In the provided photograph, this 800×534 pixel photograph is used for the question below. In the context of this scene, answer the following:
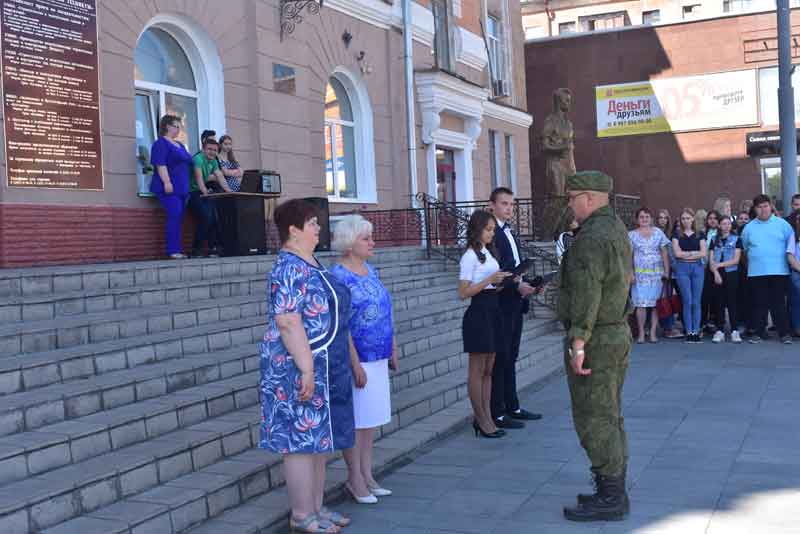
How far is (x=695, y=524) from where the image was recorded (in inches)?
200

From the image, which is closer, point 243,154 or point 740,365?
point 740,365

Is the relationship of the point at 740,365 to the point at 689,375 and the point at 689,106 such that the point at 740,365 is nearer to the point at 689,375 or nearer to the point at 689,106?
the point at 689,375

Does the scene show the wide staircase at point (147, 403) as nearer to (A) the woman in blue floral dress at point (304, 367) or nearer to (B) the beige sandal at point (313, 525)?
(B) the beige sandal at point (313, 525)

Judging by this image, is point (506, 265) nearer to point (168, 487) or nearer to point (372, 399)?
point (372, 399)

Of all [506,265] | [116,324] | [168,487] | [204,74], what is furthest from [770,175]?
[168,487]

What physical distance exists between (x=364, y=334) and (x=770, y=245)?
8525 mm

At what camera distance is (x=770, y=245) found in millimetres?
12320

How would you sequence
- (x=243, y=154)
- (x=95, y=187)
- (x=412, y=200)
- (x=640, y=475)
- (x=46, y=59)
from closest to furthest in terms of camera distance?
(x=640, y=475), (x=46, y=59), (x=95, y=187), (x=243, y=154), (x=412, y=200)

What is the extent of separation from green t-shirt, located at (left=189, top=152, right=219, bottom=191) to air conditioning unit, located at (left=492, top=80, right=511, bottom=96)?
12840 millimetres

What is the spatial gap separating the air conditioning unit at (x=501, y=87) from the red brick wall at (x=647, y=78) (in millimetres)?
5718

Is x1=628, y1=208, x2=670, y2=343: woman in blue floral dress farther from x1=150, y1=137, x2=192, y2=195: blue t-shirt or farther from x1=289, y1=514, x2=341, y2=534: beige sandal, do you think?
x1=289, y1=514, x2=341, y2=534: beige sandal

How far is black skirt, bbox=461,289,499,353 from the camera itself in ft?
23.2

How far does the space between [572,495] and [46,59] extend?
7.15 m

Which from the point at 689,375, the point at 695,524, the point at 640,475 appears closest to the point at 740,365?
the point at 689,375
